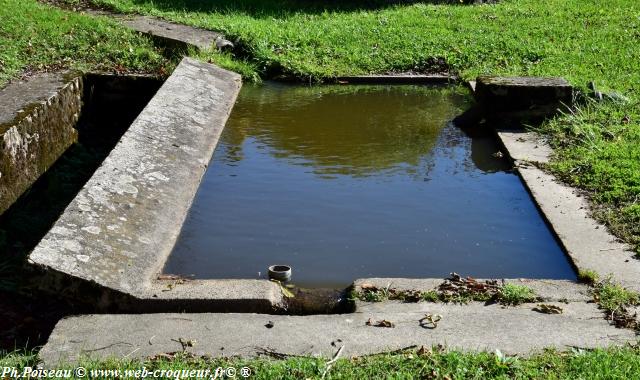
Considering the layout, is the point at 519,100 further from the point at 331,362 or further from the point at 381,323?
the point at 331,362

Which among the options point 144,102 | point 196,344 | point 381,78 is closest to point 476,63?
point 381,78

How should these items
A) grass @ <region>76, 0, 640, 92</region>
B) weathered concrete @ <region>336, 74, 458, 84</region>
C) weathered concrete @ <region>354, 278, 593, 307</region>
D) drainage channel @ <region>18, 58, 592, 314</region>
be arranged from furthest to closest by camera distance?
grass @ <region>76, 0, 640, 92</region>, weathered concrete @ <region>336, 74, 458, 84</region>, weathered concrete @ <region>354, 278, 593, 307</region>, drainage channel @ <region>18, 58, 592, 314</region>

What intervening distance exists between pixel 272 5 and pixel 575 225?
29.6 ft

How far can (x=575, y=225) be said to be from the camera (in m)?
6.00

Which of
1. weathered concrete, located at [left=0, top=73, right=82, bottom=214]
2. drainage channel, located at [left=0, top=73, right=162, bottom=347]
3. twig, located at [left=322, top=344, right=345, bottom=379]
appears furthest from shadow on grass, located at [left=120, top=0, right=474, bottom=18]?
twig, located at [left=322, top=344, right=345, bottom=379]

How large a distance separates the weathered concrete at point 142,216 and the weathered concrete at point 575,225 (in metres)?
2.02

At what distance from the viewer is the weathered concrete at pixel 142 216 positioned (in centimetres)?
463

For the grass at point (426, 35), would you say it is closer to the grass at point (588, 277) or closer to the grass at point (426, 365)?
the grass at point (588, 277)

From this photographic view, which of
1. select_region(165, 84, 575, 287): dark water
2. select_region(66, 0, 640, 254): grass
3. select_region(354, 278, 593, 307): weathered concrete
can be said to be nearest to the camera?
select_region(354, 278, 593, 307): weathered concrete

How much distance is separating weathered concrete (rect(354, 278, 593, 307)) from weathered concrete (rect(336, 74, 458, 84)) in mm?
6123

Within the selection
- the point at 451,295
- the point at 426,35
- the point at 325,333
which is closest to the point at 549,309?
the point at 451,295

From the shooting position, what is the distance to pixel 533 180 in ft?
23.0

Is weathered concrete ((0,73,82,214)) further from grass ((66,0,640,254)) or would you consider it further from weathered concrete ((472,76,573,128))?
weathered concrete ((472,76,573,128))

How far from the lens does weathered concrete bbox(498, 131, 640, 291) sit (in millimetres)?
5297
